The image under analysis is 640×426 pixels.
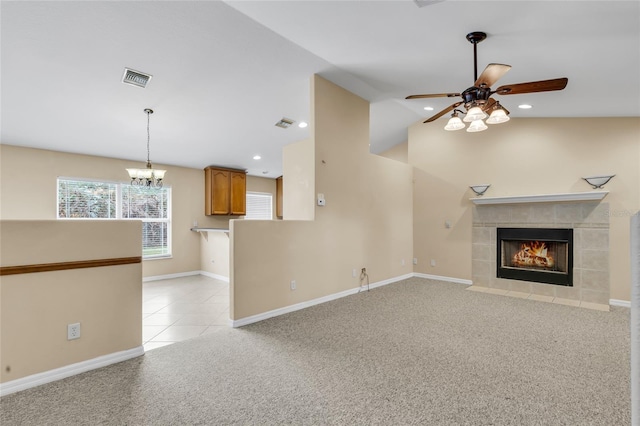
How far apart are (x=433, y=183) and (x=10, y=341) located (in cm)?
592

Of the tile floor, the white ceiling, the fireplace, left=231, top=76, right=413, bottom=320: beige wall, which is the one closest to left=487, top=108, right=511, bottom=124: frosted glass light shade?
the white ceiling

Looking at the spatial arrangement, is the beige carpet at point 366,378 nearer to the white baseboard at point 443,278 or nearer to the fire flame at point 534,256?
the fire flame at point 534,256

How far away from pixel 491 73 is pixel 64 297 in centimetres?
382

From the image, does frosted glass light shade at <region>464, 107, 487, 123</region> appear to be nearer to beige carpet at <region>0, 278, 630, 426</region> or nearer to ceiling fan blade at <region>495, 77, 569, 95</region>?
ceiling fan blade at <region>495, 77, 569, 95</region>

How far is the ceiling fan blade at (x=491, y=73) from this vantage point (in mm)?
2338

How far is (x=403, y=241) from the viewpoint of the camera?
19.1 ft

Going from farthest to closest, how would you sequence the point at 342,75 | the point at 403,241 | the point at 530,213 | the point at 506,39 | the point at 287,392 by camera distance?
the point at 403,241, the point at 530,213, the point at 342,75, the point at 506,39, the point at 287,392

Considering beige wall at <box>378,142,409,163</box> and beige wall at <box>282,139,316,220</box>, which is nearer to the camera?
beige wall at <box>282,139,316,220</box>

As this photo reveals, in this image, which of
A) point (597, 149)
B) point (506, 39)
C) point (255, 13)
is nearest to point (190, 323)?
point (255, 13)

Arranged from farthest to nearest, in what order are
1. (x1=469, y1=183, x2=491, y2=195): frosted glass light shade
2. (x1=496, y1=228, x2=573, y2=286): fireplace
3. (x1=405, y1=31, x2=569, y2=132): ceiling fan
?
(x1=469, y1=183, x2=491, y2=195): frosted glass light shade
(x1=496, y1=228, x2=573, y2=286): fireplace
(x1=405, y1=31, x2=569, y2=132): ceiling fan

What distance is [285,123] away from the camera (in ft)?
17.3

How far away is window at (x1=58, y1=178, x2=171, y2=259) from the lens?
5348 mm

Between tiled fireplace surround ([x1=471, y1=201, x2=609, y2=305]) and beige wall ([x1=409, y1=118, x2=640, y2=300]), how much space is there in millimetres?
124

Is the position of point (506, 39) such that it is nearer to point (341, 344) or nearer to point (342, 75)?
point (342, 75)
